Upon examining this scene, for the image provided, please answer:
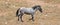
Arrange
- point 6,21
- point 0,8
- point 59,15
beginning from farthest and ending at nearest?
1. point 0,8
2. point 59,15
3. point 6,21

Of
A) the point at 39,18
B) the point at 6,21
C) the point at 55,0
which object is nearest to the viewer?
the point at 6,21

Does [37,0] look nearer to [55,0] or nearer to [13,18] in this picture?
[55,0]

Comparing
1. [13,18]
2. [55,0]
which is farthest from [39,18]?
[55,0]

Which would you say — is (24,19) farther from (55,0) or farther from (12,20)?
(55,0)

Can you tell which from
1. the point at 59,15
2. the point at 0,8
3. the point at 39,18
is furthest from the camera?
the point at 0,8

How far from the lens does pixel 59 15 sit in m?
12.8

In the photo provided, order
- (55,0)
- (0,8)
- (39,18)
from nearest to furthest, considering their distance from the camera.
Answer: (39,18) < (0,8) < (55,0)

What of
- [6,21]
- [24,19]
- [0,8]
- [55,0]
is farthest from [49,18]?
[55,0]

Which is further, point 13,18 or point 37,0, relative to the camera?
point 37,0

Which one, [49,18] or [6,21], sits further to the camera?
[49,18]

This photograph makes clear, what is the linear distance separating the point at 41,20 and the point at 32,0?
25.2 ft

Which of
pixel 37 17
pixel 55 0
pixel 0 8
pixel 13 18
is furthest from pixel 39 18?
pixel 55 0

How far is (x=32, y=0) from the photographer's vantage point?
18.9m

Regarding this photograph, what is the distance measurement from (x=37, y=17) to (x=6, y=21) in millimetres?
1821
